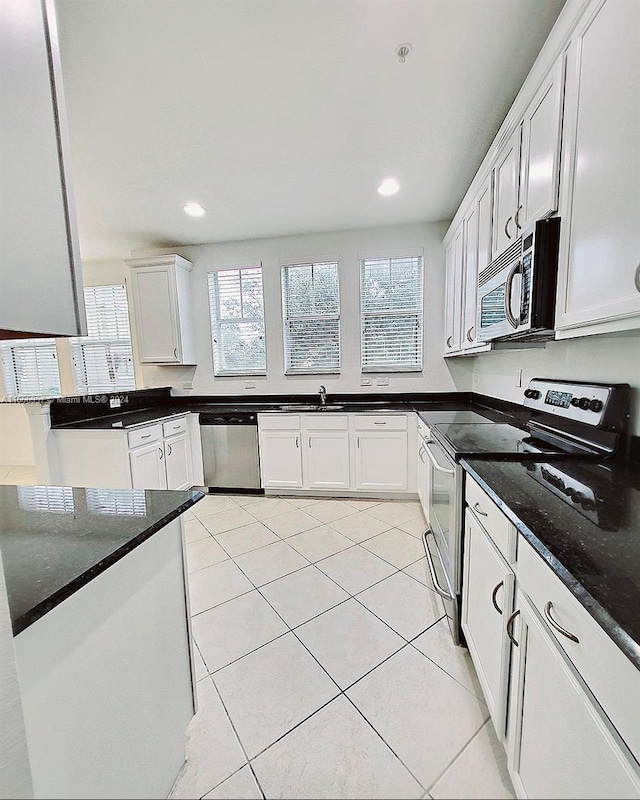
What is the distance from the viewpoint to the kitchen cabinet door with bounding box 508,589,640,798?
36cm

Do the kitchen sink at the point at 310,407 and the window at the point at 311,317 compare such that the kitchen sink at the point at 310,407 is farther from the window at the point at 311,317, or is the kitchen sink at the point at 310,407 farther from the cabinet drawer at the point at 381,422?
the window at the point at 311,317

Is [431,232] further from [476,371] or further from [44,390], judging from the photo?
[44,390]

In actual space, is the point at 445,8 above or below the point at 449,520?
above

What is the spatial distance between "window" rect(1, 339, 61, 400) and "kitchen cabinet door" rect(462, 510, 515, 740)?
16.4ft

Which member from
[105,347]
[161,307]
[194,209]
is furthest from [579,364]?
[105,347]

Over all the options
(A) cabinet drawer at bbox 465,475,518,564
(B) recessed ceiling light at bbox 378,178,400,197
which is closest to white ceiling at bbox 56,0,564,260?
(B) recessed ceiling light at bbox 378,178,400,197

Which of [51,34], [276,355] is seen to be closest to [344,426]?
[276,355]

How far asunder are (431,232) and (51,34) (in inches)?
124

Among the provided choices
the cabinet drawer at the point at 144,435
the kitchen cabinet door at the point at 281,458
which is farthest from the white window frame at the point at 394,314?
the cabinet drawer at the point at 144,435

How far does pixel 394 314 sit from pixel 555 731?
3.09 metres

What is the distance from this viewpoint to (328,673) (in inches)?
51.8

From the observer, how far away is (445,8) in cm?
122

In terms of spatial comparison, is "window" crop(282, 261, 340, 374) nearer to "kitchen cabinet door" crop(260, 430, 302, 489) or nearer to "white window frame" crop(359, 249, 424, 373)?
"white window frame" crop(359, 249, 424, 373)

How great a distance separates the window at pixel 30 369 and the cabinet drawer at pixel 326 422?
3.49 m
